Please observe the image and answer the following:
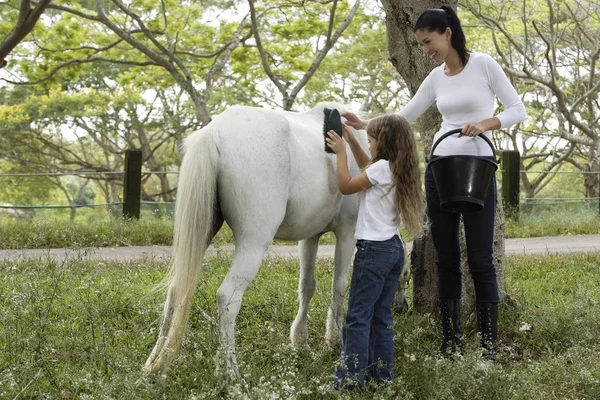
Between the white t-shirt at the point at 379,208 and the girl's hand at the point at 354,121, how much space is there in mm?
616

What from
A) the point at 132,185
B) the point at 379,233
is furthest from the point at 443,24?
the point at 132,185

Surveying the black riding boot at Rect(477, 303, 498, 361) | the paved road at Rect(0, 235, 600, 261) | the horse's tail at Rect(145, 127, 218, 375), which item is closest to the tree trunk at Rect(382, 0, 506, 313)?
the black riding boot at Rect(477, 303, 498, 361)

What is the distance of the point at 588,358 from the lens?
3477 mm

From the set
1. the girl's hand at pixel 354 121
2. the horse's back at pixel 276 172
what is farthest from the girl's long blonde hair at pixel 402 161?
the girl's hand at pixel 354 121

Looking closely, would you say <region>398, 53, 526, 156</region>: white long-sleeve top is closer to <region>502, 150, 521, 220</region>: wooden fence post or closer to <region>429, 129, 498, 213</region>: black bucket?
<region>429, 129, 498, 213</region>: black bucket

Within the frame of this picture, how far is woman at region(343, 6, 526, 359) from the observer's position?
11.2 feet

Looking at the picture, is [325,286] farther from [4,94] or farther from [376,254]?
[4,94]

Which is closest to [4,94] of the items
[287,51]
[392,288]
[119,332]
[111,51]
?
[111,51]

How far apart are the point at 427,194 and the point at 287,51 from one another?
9.46 m

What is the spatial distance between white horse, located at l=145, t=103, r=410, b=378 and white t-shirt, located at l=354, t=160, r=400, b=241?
36cm

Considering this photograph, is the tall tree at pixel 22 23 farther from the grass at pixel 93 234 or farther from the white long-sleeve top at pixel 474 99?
the white long-sleeve top at pixel 474 99

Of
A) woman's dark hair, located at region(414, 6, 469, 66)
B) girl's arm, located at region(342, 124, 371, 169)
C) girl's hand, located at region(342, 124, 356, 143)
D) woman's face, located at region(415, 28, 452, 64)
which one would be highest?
woman's dark hair, located at region(414, 6, 469, 66)

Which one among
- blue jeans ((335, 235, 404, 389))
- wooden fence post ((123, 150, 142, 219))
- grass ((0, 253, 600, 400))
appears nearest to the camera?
grass ((0, 253, 600, 400))

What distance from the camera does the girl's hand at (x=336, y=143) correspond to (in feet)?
11.0
